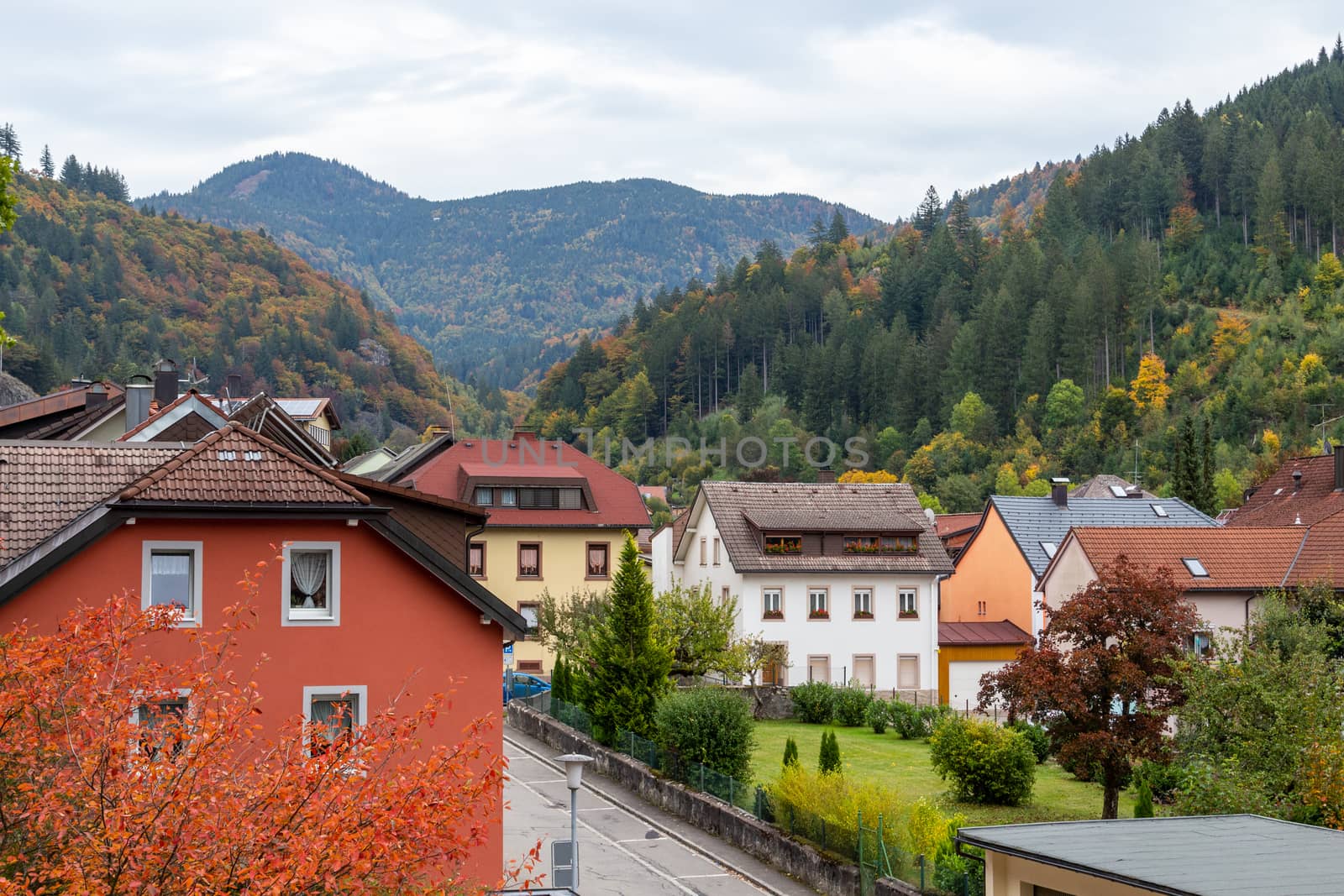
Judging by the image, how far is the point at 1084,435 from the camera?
13338cm

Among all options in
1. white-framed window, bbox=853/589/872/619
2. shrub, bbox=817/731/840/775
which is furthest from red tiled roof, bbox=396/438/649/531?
shrub, bbox=817/731/840/775

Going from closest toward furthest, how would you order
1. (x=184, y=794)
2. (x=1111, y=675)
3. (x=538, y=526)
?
(x=184, y=794) < (x=1111, y=675) < (x=538, y=526)

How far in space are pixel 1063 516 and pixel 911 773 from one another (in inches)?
1043

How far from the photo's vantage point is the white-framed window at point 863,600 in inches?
2093

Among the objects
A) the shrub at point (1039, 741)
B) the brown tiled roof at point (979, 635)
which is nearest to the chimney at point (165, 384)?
the shrub at point (1039, 741)

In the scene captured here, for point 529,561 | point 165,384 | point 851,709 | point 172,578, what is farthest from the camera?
point 529,561

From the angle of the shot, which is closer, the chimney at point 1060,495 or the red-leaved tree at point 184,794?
the red-leaved tree at point 184,794

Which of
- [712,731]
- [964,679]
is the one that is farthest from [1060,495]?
[712,731]

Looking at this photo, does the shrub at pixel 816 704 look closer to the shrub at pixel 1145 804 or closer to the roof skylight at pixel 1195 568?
the roof skylight at pixel 1195 568

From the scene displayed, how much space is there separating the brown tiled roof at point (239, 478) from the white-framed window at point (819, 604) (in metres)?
33.7

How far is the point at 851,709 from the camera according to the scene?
45312 mm

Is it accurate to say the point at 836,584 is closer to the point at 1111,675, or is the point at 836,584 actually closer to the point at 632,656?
the point at 632,656

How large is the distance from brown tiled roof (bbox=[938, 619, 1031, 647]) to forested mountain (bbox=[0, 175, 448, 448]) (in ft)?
A: 368

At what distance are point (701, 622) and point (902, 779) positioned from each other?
11.6 m
